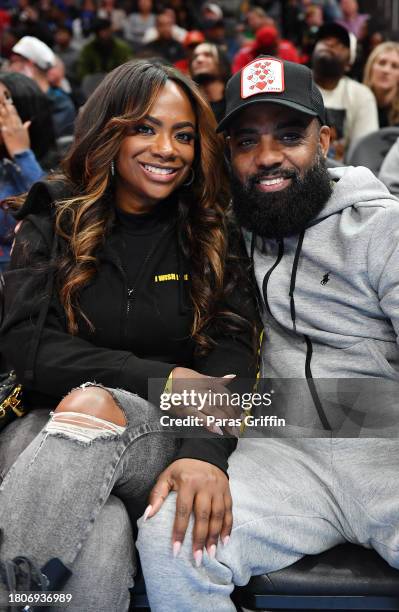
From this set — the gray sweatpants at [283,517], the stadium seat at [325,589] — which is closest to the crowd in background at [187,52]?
the gray sweatpants at [283,517]

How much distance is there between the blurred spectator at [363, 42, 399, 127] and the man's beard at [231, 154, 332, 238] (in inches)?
126

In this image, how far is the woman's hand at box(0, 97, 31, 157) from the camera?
123 inches

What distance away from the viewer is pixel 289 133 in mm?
2195

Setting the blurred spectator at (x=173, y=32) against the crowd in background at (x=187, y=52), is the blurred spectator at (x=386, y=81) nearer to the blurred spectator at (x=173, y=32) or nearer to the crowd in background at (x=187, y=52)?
the crowd in background at (x=187, y=52)

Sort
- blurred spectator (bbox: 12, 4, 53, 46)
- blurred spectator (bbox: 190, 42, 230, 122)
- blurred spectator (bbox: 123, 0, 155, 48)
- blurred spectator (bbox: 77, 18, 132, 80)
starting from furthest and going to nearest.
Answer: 1. blurred spectator (bbox: 123, 0, 155, 48)
2. blurred spectator (bbox: 77, 18, 132, 80)
3. blurred spectator (bbox: 12, 4, 53, 46)
4. blurred spectator (bbox: 190, 42, 230, 122)

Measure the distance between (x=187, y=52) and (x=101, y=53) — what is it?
1716mm

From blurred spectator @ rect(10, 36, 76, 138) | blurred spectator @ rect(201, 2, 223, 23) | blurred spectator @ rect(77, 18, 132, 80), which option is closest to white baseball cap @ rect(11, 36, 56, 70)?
blurred spectator @ rect(10, 36, 76, 138)

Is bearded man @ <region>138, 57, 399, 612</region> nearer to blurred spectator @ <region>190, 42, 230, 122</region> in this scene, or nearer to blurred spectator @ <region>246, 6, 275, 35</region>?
blurred spectator @ <region>190, 42, 230, 122</region>

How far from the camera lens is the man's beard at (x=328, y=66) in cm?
505

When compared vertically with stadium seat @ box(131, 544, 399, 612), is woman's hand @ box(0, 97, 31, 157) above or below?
above

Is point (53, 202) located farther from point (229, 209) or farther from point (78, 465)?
point (78, 465)

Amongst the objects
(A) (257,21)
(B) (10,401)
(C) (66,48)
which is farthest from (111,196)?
(C) (66,48)

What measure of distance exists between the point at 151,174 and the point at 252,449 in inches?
33.3

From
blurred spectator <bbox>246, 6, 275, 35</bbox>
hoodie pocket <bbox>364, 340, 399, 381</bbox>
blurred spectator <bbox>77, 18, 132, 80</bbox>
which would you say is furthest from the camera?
blurred spectator <bbox>246, 6, 275, 35</bbox>
